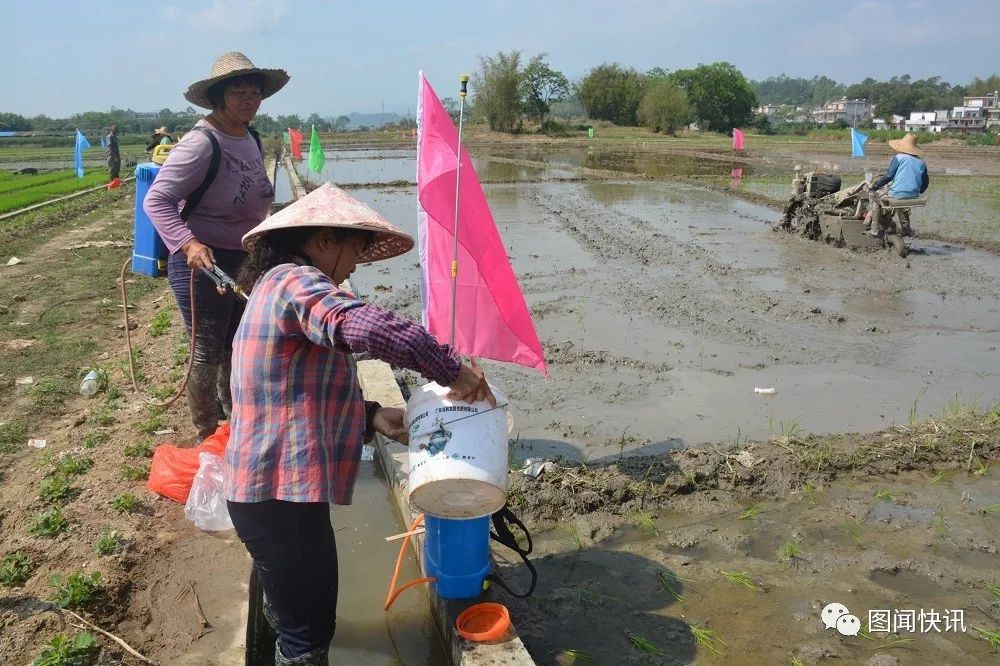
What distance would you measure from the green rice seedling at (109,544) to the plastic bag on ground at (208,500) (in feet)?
0.99

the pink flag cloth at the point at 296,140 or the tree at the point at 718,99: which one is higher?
the tree at the point at 718,99

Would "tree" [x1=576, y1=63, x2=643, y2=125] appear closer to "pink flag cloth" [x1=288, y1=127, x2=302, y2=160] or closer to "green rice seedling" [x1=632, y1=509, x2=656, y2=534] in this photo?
"pink flag cloth" [x1=288, y1=127, x2=302, y2=160]

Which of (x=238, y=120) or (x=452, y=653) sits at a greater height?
(x=238, y=120)

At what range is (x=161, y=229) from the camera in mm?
3240

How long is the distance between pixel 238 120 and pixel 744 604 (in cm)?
325

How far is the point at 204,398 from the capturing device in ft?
12.4

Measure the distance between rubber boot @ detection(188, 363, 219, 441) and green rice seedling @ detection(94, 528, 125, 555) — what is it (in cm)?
80

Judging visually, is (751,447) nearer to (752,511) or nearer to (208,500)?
(752,511)

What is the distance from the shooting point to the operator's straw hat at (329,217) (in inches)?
78.3

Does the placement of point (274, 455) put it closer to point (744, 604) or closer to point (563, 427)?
point (744, 604)

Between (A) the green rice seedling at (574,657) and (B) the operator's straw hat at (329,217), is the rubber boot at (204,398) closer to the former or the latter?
(B) the operator's straw hat at (329,217)

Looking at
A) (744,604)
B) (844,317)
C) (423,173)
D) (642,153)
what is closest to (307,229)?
(423,173)

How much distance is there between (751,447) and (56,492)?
3.82 meters

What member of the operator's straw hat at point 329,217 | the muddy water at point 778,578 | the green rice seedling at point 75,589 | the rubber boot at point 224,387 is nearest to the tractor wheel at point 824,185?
the muddy water at point 778,578
